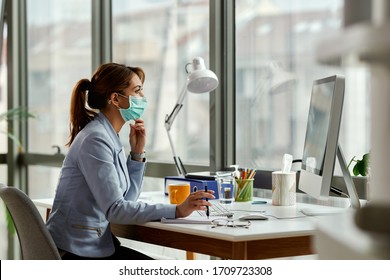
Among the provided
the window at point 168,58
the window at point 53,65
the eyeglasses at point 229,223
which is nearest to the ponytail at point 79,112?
the eyeglasses at point 229,223

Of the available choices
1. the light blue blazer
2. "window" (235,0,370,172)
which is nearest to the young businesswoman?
the light blue blazer

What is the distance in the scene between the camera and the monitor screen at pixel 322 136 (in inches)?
80.0

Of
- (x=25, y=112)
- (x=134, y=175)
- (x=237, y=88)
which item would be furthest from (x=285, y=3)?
(x=25, y=112)

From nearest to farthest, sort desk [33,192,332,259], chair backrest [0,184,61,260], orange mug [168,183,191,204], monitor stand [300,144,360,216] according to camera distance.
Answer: desk [33,192,332,259], chair backrest [0,184,61,260], monitor stand [300,144,360,216], orange mug [168,183,191,204]

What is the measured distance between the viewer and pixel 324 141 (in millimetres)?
2111

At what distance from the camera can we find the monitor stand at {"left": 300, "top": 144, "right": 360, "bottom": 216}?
2.15 m

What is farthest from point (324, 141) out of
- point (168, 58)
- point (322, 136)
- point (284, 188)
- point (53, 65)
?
point (53, 65)

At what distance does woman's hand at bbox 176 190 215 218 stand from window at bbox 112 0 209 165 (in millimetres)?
1115

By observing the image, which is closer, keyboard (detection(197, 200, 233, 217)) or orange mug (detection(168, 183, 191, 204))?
keyboard (detection(197, 200, 233, 217))

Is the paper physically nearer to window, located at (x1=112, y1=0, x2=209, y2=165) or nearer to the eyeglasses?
the eyeglasses

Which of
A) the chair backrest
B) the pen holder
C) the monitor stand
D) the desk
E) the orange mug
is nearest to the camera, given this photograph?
the desk

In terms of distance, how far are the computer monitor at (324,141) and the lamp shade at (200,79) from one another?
53 cm

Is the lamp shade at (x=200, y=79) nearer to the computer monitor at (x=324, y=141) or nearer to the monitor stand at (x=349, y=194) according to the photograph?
the computer monitor at (x=324, y=141)
